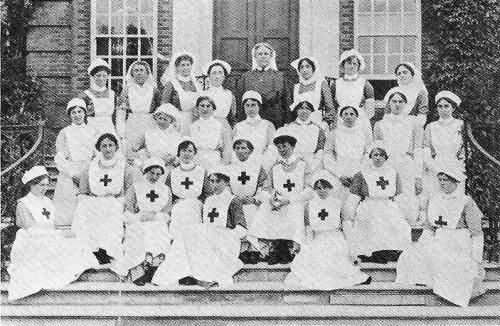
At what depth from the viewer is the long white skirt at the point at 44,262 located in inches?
263

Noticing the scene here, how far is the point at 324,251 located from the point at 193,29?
4967mm

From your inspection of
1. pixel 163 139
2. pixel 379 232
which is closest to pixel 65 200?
pixel 163 139

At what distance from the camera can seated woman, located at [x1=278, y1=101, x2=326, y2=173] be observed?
808 cm

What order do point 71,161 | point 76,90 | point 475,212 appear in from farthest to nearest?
point 76,90 → point 71,161 → point 475,212

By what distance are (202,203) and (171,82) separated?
1.89m

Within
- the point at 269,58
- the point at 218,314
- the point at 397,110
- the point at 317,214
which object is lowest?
the point at 218,314

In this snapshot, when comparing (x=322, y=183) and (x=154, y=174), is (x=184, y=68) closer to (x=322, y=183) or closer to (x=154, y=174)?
(x=154, y=174)

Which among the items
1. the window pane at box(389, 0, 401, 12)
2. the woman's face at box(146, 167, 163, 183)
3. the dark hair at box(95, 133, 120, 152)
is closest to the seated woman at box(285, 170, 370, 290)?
the woman's face at box(146, 167, 163, 183)

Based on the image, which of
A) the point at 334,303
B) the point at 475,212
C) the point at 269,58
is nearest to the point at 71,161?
the point at 269,58

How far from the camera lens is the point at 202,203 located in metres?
7.47

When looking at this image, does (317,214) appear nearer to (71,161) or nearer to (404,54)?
(71,161)

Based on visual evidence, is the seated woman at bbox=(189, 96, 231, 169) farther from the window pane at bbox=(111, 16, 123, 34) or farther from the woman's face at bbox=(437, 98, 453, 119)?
the window pane at bbox=(111, 16, 123, 34)

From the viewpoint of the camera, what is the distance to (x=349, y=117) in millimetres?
8094

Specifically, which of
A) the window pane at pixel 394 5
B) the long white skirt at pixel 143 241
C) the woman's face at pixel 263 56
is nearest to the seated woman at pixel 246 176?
the long white skirt at pixel 143 241
